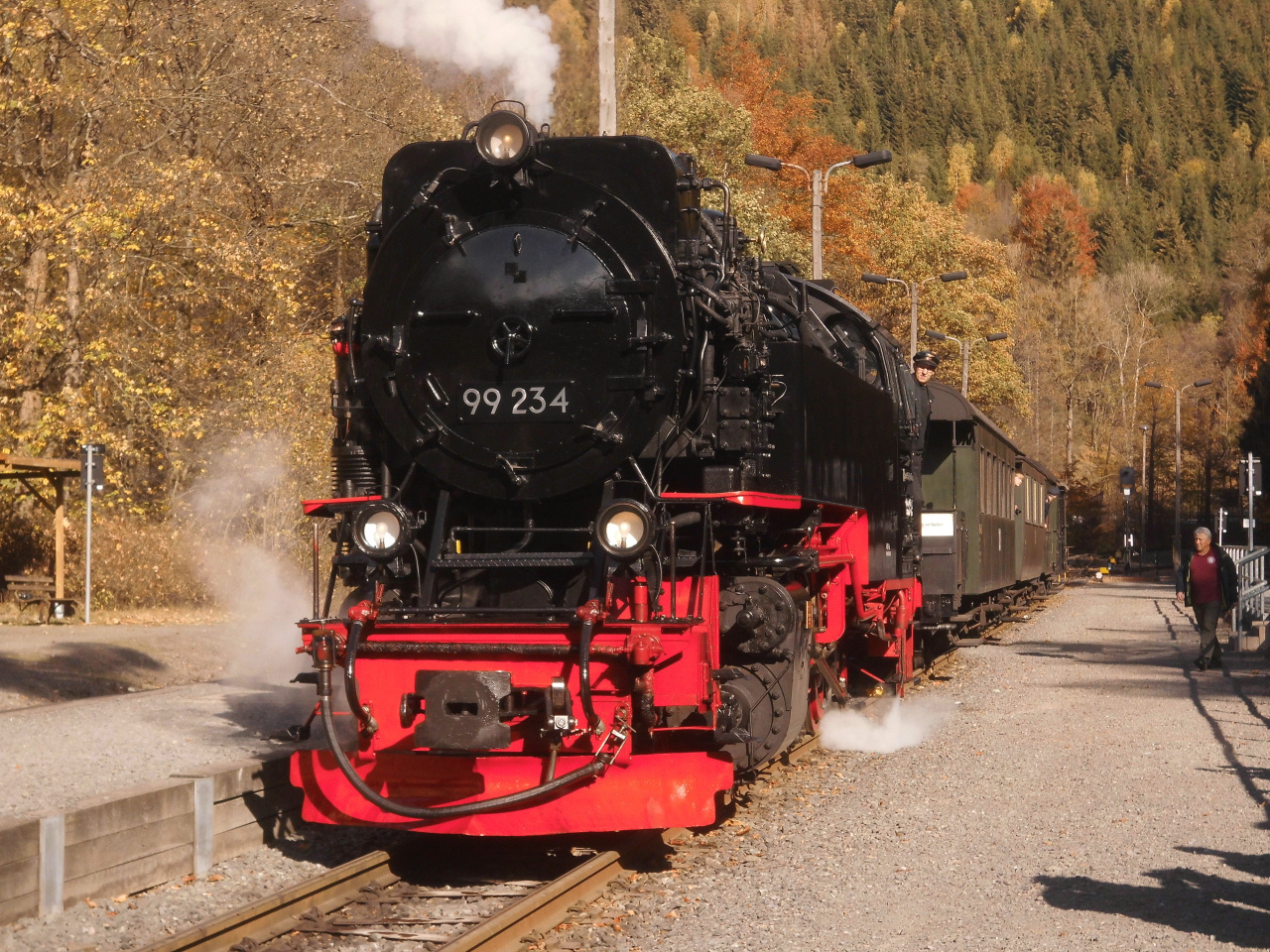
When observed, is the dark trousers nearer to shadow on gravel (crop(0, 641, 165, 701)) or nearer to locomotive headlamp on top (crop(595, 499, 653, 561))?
locomotive headlamp on top (crop(595, 499, 653, 561))

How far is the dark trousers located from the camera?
608 inches

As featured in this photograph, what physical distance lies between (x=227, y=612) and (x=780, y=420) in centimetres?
1626

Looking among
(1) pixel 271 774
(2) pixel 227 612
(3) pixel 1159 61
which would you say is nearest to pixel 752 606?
(1) pixel 271 774

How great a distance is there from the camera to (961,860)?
6758 mm

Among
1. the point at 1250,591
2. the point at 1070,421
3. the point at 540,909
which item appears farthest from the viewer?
the point at 1070,421

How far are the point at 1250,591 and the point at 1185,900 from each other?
1608 cm

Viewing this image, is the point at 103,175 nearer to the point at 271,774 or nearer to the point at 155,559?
the point at 155,559

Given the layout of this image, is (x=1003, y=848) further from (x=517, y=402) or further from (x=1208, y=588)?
(x=1208, y=588)

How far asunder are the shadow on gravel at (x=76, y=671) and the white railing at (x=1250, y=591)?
14002mm

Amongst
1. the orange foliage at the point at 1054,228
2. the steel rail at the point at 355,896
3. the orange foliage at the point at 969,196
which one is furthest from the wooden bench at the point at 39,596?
the orange foliage at the point at 969,196

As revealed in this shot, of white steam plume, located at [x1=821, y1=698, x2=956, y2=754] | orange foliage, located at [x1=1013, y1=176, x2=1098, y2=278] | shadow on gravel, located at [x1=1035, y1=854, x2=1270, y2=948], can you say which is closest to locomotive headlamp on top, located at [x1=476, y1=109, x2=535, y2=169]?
shadow on gravel, located at [x1=1035, y1=854, x2=1270, y2=948]

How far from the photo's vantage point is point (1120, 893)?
6.16m

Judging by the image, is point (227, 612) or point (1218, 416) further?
point (1218, 416)

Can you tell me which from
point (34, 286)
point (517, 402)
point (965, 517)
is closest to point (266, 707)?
point (517, 402)
